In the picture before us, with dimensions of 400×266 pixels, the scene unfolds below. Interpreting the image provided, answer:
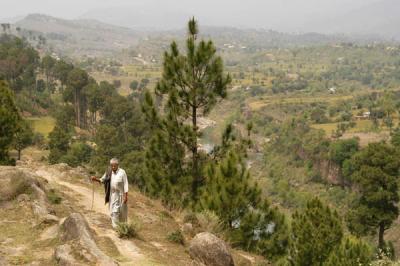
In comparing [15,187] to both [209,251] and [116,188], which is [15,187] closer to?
[116,188]

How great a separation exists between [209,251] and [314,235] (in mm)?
14176

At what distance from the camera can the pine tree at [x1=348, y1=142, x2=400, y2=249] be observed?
3878cm

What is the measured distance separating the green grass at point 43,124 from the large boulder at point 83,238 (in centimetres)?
6024

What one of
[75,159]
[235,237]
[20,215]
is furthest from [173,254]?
[75,159]

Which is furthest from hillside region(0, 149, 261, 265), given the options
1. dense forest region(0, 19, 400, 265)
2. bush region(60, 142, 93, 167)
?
bush region(60, 142, 93, 167)

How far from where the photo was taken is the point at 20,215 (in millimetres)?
14352

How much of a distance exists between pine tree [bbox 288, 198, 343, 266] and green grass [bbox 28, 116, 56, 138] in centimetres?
5084

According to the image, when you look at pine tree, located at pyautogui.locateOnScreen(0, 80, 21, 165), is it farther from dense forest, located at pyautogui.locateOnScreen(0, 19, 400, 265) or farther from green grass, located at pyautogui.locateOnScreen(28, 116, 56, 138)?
green grass, located at pyautogui.locateOnScreen(28, 116, 56, 138)

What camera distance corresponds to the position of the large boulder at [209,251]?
12844 mm

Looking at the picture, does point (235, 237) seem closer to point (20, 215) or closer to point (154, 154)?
point (154, 154)

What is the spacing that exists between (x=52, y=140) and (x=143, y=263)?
43.3m

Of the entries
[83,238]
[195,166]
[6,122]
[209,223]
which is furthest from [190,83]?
[83,238]

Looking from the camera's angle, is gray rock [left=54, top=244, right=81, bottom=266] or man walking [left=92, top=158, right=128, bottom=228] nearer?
gray rock [left=54, top=244, right=81, bottom=266]

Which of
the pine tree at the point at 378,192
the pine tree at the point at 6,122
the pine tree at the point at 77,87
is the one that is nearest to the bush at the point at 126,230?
the pine tree at the point at 6,122
